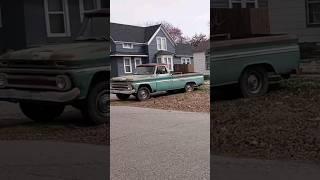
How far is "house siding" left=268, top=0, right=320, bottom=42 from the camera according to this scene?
4.35 m

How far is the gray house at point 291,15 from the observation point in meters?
4.31

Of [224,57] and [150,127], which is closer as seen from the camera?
→ [224,57]

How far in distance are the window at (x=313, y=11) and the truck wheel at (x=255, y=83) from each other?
548 mm

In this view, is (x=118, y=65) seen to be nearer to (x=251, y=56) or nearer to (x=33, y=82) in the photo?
(x=33, y=82)

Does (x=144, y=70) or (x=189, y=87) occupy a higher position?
(x=144, y=70)

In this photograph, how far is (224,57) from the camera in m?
4.27

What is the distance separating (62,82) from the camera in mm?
4316

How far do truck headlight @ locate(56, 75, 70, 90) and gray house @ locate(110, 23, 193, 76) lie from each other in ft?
1.20

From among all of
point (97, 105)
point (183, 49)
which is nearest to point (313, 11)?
point (183, 49)

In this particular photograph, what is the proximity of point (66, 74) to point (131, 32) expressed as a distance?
624 millimetres

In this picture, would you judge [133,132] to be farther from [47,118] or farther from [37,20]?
[37,20]

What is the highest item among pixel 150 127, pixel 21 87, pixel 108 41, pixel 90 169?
pixel 108 41

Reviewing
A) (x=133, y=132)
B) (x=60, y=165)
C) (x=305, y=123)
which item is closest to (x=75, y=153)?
(x=60, y=165)

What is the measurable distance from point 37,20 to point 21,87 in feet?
1.82
